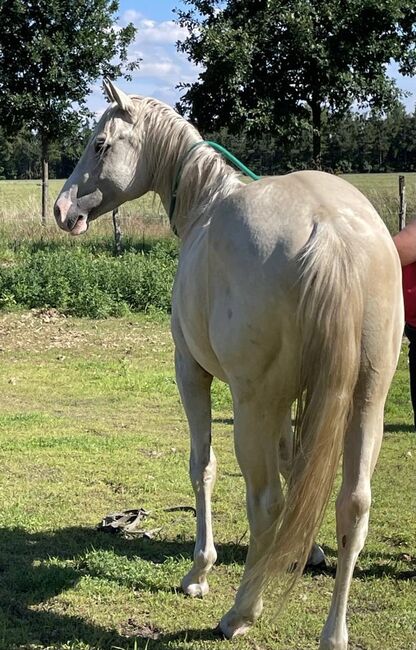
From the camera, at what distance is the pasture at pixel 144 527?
3133mm

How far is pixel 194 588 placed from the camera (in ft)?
11.4

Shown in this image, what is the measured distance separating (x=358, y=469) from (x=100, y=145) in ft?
7.05

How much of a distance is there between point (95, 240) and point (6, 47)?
15.4 ft

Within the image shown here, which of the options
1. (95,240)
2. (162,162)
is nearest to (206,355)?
(162,162)

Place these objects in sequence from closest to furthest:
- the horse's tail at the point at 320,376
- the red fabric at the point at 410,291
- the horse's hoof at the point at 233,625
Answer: the horse's tail at the point at 320,376
the horse's hoof at the point at 233,625
the red fabric at the point at 410,291

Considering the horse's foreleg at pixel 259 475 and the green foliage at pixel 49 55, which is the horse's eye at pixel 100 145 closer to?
the horse's foreleg at pixel 259 475

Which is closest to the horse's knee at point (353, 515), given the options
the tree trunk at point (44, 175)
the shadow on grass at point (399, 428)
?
the shadow on grass at point (399, 428)

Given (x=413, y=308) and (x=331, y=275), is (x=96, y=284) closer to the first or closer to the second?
(x=413, y=308)

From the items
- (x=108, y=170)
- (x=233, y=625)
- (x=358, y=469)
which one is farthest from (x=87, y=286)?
(x=358, y=469)

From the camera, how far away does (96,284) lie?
11.6 meters

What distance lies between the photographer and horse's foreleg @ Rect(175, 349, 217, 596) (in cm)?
341

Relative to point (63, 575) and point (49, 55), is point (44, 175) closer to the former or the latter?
point (49, 55)

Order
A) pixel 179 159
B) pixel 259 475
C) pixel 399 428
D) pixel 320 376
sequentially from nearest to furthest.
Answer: pixel 320 376
pixel 259 475
pixel 179 159
pixel 399 428

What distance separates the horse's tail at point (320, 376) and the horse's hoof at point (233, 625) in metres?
0.52
